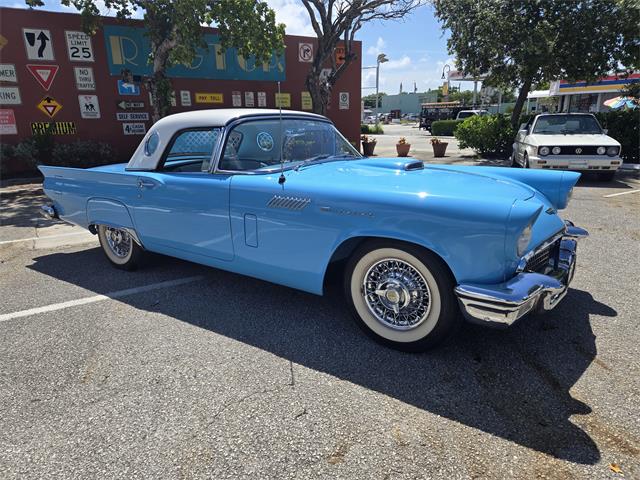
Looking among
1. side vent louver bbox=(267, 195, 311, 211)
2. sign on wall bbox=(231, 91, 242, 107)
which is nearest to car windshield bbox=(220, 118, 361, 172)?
side vent louver bbox=(267, 195, 311, 211)

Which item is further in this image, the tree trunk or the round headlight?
the tree trunk

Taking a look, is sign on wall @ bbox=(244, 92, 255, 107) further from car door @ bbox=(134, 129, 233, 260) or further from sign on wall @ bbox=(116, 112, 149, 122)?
car door @ bbox=(134, 129, 233, 260)

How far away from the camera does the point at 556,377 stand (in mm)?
2646

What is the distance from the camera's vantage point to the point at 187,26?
32.9 feet

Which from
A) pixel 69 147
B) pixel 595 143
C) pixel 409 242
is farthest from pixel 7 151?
pixel 595 143

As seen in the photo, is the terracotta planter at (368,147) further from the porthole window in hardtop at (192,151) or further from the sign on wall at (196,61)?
the porthole window in hardtop at (192,151)

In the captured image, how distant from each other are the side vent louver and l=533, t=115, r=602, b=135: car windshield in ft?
30.1

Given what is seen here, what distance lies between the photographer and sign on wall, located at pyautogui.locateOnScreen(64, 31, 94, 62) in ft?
39.3

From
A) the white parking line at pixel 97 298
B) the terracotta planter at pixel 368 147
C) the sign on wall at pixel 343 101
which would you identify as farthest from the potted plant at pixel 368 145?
the white parking line at pixel 97 298

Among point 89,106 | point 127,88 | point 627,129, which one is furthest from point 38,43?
point 627,129

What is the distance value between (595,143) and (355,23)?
307 inches

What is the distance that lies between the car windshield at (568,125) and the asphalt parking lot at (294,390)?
23.9ft

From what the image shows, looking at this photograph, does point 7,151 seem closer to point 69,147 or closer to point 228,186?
point 69,147

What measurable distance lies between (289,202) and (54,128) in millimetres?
11885
